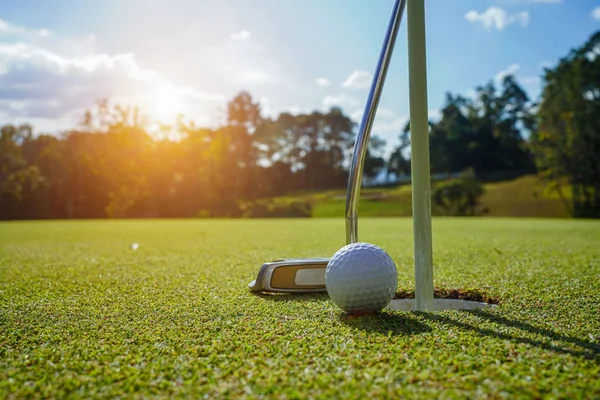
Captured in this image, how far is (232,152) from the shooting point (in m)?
46.1

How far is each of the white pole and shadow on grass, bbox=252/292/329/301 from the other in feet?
2.76

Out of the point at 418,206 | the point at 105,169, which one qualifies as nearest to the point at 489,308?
the point at 418,206

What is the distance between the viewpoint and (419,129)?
2639mm

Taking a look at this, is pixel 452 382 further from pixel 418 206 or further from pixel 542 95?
Result: pixel 542 95

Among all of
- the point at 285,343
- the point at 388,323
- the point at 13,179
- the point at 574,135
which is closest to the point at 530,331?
the point at 388,323

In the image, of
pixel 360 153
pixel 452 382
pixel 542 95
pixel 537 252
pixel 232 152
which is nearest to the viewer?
pixel 452 382

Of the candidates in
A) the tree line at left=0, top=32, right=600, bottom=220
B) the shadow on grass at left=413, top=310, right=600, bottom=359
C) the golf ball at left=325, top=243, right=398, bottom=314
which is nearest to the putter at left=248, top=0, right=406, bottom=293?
the golf ball at left=325, top=243, right=398, bottom=314

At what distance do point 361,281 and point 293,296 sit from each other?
2.81 feet

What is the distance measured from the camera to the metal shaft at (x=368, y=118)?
8.74 feet

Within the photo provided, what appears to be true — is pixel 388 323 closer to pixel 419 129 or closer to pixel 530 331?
pixel 530 331

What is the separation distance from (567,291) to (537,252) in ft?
10.1

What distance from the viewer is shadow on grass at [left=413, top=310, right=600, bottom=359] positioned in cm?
196

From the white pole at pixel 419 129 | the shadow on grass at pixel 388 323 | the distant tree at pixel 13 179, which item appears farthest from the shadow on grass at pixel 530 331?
the distant tree at pixel 13 179

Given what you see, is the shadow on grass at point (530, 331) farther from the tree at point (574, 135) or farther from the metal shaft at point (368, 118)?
the tree at point (574, 135)
